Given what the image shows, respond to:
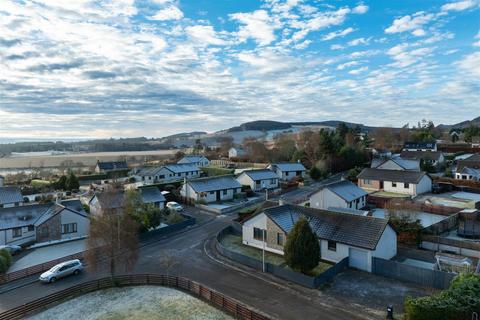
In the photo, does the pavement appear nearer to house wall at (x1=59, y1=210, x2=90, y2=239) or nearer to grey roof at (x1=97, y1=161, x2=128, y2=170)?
house wall at (x1=59, y1=210, x2=90, y2=239)

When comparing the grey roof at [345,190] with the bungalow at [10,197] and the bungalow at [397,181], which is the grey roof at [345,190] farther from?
the bungalow at [10,197]

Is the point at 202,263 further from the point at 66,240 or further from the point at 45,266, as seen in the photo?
the point at 66,240

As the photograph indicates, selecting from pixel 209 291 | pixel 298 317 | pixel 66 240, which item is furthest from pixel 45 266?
pixel 298 317

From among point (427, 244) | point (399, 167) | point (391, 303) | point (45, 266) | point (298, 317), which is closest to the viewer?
point (298, 317)

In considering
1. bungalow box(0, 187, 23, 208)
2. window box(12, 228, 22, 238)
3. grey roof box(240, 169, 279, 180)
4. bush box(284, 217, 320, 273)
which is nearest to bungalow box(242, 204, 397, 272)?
bush box(284, 217, 320, 273)

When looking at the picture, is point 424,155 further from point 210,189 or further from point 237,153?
point 210,189

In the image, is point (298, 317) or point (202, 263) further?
point (202, 263)

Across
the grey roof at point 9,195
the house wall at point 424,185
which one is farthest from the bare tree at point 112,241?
the house wall at point 424,185
